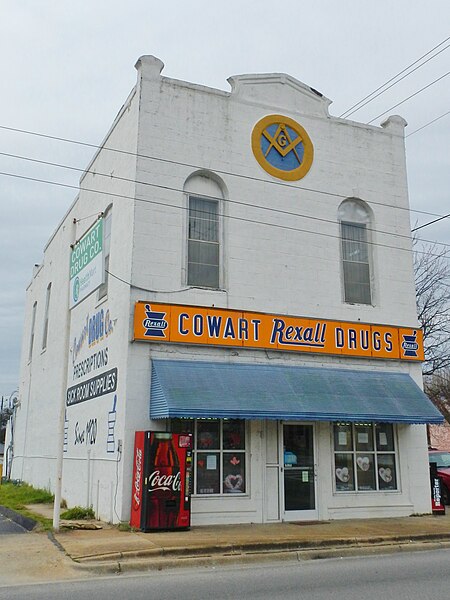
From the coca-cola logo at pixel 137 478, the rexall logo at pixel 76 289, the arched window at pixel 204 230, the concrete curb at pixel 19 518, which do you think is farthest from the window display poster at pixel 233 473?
the rexall logo at pixel 76 289

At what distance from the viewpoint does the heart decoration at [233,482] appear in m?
13.5

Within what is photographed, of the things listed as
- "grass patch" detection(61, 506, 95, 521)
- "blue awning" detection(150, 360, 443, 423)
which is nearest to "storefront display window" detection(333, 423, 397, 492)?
"blue awning" detection(150, 360, 443, 423)

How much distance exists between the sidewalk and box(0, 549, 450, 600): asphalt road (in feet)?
1.28

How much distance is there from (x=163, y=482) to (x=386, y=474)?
601cm

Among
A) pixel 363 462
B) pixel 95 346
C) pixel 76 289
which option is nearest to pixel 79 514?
pixel 95 346

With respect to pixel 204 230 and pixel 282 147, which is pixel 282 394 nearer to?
pixel 204 230

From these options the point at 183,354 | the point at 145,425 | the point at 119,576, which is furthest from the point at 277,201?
the point at 119,576

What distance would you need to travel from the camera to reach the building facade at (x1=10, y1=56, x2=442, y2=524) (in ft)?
43.5

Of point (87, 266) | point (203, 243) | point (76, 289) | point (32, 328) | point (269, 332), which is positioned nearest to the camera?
point (87, 266)

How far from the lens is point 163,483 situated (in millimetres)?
11797

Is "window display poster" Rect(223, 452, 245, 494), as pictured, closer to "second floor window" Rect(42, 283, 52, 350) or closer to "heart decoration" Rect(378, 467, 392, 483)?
"heart decoration" Rect(378, 467, 392, 483)

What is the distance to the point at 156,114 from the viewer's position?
14.6m

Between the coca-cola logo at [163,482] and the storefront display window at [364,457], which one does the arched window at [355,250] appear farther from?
the coca-cola logo at [163,482]

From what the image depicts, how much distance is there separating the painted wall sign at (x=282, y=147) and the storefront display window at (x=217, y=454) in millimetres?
6260
